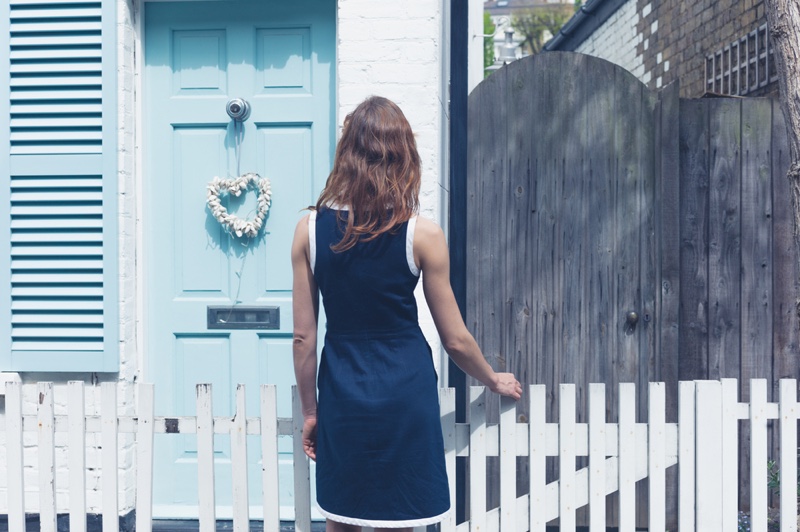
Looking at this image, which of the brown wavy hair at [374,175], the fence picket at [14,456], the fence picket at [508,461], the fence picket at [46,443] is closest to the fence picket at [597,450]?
the fence picket at [508,461]

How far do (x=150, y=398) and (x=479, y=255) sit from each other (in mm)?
1950

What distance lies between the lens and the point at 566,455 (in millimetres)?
3338

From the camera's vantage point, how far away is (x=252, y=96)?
4566 millimetres

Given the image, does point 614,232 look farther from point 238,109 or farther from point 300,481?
point 300,481

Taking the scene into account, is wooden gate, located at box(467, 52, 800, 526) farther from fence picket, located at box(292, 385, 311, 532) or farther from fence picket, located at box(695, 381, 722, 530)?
fence picket, located at box(292, 385, 311, 532)

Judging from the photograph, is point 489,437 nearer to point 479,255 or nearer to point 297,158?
point 479,255

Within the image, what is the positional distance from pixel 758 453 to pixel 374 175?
6.22ft

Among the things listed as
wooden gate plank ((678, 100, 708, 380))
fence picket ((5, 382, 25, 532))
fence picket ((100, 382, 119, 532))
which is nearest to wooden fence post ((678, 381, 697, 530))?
wooden gate plank ((678, 100, 708, 380))

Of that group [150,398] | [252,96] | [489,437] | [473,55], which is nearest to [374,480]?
[489,437]

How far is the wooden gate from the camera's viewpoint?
4.65 meters

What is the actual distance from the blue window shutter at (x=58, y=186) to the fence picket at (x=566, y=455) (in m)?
2.26

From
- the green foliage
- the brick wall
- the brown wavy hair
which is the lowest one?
the green foliage

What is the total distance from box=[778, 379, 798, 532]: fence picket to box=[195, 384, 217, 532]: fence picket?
215 centimetres

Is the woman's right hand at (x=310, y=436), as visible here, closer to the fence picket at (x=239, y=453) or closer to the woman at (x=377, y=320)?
the woman at (x=377, y=320)
